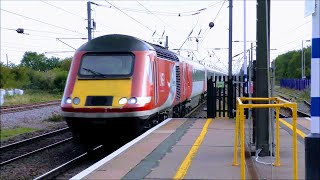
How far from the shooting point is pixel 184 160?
27.9 ft

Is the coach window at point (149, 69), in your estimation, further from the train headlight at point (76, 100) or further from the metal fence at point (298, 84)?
the metal fence at point (298, 84)

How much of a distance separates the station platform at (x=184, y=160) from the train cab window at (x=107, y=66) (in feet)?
6.01

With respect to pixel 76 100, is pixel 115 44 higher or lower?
higher

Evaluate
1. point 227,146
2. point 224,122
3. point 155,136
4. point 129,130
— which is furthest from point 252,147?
point 224,122

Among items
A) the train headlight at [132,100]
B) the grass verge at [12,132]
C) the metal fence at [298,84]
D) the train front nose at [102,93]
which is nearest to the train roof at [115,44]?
the train front nose at [102,93]

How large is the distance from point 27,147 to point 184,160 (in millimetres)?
8731

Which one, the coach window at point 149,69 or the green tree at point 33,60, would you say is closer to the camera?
the coach window at point 149,69

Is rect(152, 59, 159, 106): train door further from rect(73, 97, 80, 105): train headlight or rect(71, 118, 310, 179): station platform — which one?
rect(73, 97, 80, 105): train headlight

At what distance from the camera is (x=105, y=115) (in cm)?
1188

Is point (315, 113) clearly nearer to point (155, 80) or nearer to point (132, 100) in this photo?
point (132, 100)

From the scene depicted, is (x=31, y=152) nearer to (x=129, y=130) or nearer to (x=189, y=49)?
(x=129, y=130)

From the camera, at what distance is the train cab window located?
12648 mm

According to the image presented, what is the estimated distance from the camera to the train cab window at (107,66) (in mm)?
12648

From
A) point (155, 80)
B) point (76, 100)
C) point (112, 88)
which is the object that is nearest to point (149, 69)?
point (155, 80)
